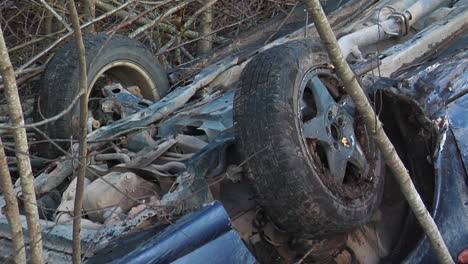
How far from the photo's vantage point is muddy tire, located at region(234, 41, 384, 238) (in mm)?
3621

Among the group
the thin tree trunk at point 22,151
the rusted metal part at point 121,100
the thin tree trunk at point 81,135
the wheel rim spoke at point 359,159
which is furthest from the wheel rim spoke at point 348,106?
the thin tree trunk at point 22,151

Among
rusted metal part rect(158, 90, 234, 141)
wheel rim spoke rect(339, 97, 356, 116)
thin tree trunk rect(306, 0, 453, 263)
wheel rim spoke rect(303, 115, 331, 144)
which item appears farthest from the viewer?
rusted metal part rect(158, 90, 234, 141)

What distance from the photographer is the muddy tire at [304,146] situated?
11.9 feet

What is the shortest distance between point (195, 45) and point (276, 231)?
12.7 feet

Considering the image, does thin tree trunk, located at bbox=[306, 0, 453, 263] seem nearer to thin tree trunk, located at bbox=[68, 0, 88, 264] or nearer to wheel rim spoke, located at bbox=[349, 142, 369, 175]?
wheel rim spoke, located at bbox=[349, 142, 369, 175]

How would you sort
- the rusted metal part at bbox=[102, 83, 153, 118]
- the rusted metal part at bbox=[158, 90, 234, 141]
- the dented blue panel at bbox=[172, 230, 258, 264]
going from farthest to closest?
1. the rusted metal part at bbox=[102, 83, 153, 118]
2. the rusted metal part at bbox=[158, 90, 234, 141]
3. the dented blue panel at bbox=[172, 230, 258, 264]

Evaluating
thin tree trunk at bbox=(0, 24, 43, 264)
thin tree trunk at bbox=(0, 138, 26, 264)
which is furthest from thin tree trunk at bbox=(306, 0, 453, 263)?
thin tree trunk at bbox=(0, 138, 26, 264)

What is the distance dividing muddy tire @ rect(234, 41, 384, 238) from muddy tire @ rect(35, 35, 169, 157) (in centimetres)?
125

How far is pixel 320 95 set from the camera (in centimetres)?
405

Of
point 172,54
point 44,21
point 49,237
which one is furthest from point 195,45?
point 49,237

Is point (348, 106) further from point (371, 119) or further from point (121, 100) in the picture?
point (121, 100)

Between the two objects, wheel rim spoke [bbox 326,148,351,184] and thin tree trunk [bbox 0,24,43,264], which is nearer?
thin tree trunk [bbox 0,24,43,264]

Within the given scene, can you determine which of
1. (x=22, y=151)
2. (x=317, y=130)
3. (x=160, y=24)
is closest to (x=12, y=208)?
(x=22, y=151)

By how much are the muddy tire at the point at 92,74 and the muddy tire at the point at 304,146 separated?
4.09 feet
